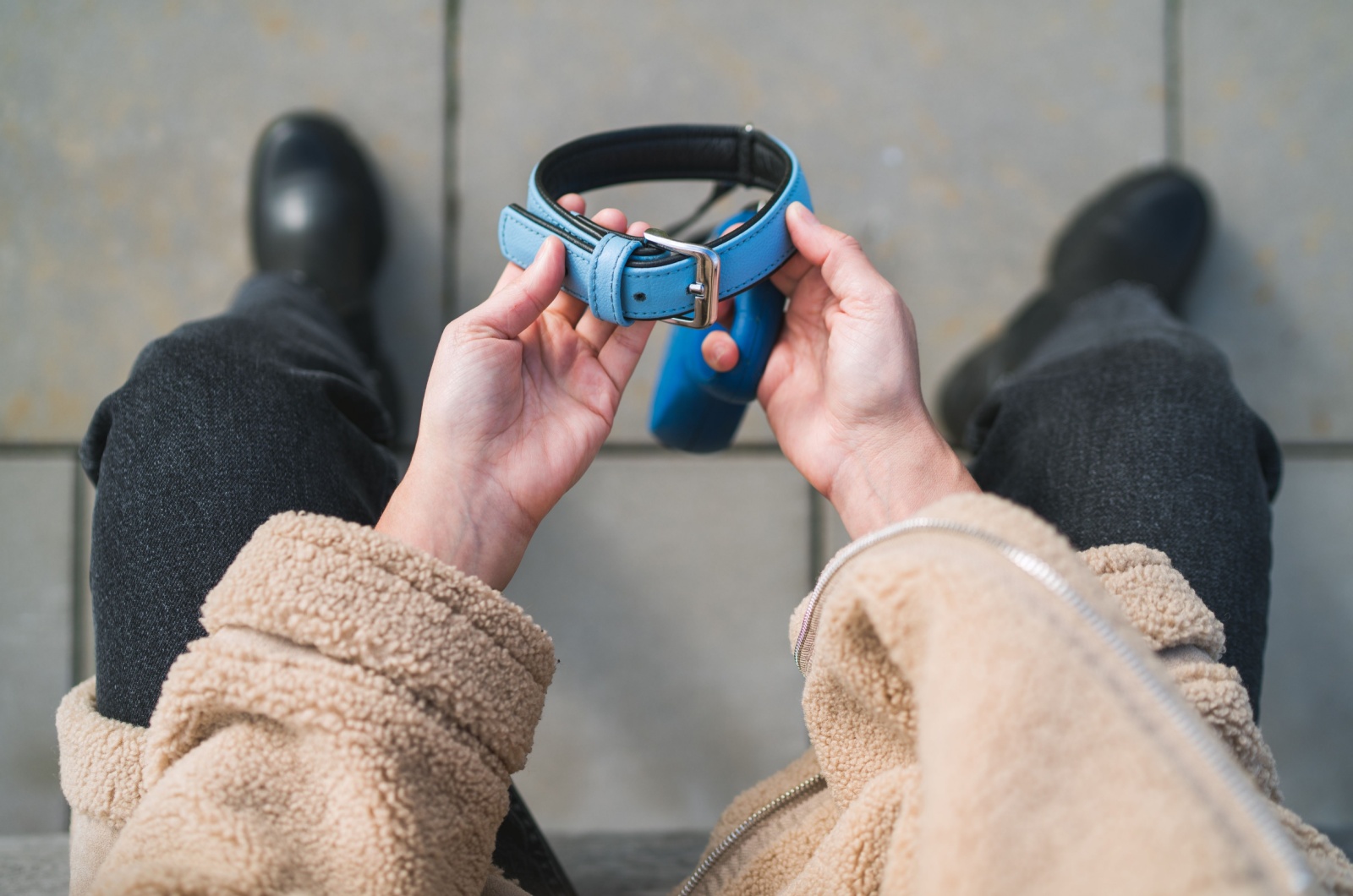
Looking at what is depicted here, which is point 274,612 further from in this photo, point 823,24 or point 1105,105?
point 1105,105

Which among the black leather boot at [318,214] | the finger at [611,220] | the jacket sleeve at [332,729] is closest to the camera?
the jacket sleeve at [332,729]

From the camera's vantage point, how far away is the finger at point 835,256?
0.74m

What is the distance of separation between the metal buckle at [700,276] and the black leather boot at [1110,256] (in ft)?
2.31

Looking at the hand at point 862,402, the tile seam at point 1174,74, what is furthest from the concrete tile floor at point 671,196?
the hand at point 862,402

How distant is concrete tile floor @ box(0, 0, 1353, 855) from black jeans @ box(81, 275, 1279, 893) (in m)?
0.43

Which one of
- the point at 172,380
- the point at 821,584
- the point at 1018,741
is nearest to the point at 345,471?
the point at 172,380

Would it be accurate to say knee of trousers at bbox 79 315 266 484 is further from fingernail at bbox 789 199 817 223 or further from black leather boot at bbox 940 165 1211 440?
black leather boot at bbox 940 165 1211 440

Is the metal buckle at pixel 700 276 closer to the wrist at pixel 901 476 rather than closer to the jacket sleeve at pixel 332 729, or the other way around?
the wrist at pixel 901 476

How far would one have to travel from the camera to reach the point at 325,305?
1213 mm

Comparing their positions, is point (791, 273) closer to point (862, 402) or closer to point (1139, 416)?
point (862, 402)

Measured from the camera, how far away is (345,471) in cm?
84

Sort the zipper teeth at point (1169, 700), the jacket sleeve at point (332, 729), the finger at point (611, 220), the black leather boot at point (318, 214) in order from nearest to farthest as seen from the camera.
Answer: the zipper teeth at point (1169, 700) < the jacket sleeve at point (332, 729) < the finger at point (611, 220) < the black leather boot at point (318, 214)

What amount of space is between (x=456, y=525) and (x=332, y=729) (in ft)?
0.65

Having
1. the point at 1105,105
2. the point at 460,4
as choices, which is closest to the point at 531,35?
the point at 460,4
